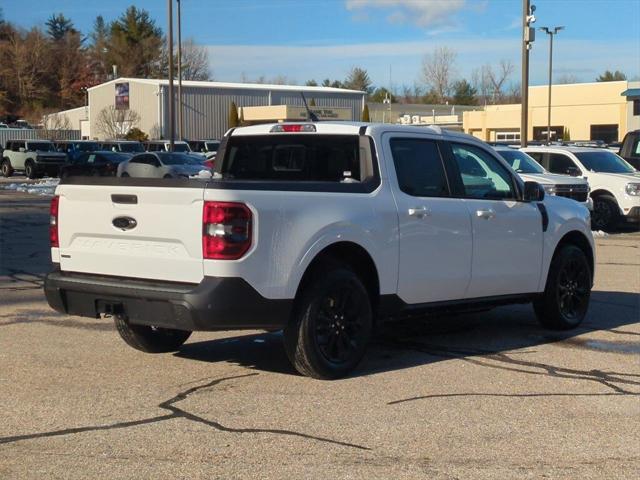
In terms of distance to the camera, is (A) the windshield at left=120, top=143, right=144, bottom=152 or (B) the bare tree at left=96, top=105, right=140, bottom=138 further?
(B) the bare tree at left=96, top=105, right=140, bottom=138

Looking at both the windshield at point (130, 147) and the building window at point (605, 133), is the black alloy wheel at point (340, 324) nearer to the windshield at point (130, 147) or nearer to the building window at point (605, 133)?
the windshield at point (130, 147)

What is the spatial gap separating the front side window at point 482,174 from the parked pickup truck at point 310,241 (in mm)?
13

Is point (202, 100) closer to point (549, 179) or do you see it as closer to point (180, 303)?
point (549, 179)

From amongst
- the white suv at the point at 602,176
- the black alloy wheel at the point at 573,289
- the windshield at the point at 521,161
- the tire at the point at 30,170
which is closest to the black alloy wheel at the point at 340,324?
the black alloy wheel at the point at 573,289

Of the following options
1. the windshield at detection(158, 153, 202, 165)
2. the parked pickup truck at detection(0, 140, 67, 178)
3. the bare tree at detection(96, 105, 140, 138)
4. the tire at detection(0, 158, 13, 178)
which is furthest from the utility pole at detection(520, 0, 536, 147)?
the bare tree at detection(96, 105, 140, 138)

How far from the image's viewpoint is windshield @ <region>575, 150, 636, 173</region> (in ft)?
69.8

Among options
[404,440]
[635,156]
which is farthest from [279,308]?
[635,156]

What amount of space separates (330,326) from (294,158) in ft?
5.80

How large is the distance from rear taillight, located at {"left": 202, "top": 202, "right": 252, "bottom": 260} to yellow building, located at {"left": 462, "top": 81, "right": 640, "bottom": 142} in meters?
56.0

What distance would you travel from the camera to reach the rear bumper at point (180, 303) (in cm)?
644

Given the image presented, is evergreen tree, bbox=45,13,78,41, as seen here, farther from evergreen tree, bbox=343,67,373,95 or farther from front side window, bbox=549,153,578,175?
front side window, bbox=549,153,578,175

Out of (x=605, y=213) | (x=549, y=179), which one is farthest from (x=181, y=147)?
(x=549, y=179)

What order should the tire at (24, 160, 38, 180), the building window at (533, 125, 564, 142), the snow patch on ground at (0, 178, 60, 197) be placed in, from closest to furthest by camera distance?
the snow patch on ground at (0, 178, 60, 197), the tire at (24, 160, 38, 180), the building window at (533, 125, 564, 142)

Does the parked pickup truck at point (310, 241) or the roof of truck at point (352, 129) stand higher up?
the roof of truck at point (352, 129)
